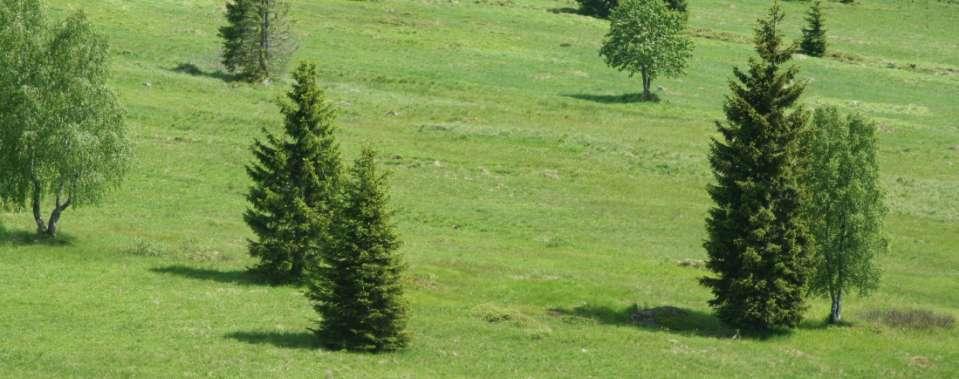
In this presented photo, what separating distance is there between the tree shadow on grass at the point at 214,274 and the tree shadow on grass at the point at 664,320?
14.6 m

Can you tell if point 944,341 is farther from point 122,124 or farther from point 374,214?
point 122,124

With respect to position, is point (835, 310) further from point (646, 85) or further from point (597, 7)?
point (597, 7)

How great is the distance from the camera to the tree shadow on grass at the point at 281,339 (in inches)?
1770

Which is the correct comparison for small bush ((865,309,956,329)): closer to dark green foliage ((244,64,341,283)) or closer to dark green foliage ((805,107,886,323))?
dark green foliage ((805,107,886,323))

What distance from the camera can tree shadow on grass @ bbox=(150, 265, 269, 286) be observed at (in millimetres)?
55125

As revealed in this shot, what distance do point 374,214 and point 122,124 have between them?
20989mm

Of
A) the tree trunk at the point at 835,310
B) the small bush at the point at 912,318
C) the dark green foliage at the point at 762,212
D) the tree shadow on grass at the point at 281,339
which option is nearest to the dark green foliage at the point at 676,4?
the small bush at the point at 912,318

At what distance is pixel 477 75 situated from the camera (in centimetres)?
12175

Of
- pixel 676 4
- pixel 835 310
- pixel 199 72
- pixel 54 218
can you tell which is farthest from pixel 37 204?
pixel 676 4

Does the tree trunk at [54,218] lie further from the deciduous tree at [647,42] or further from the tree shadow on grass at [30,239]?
the deciduous tree at [647,42]

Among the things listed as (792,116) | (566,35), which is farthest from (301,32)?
(792,116)

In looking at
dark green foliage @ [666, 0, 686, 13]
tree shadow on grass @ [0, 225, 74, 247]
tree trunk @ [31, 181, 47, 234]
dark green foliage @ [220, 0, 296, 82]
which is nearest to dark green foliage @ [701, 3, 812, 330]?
tree shadow on grass @ [0, 225, 74, 247]

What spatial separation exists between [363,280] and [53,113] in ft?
76.0

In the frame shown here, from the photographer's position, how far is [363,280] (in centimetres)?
4550
